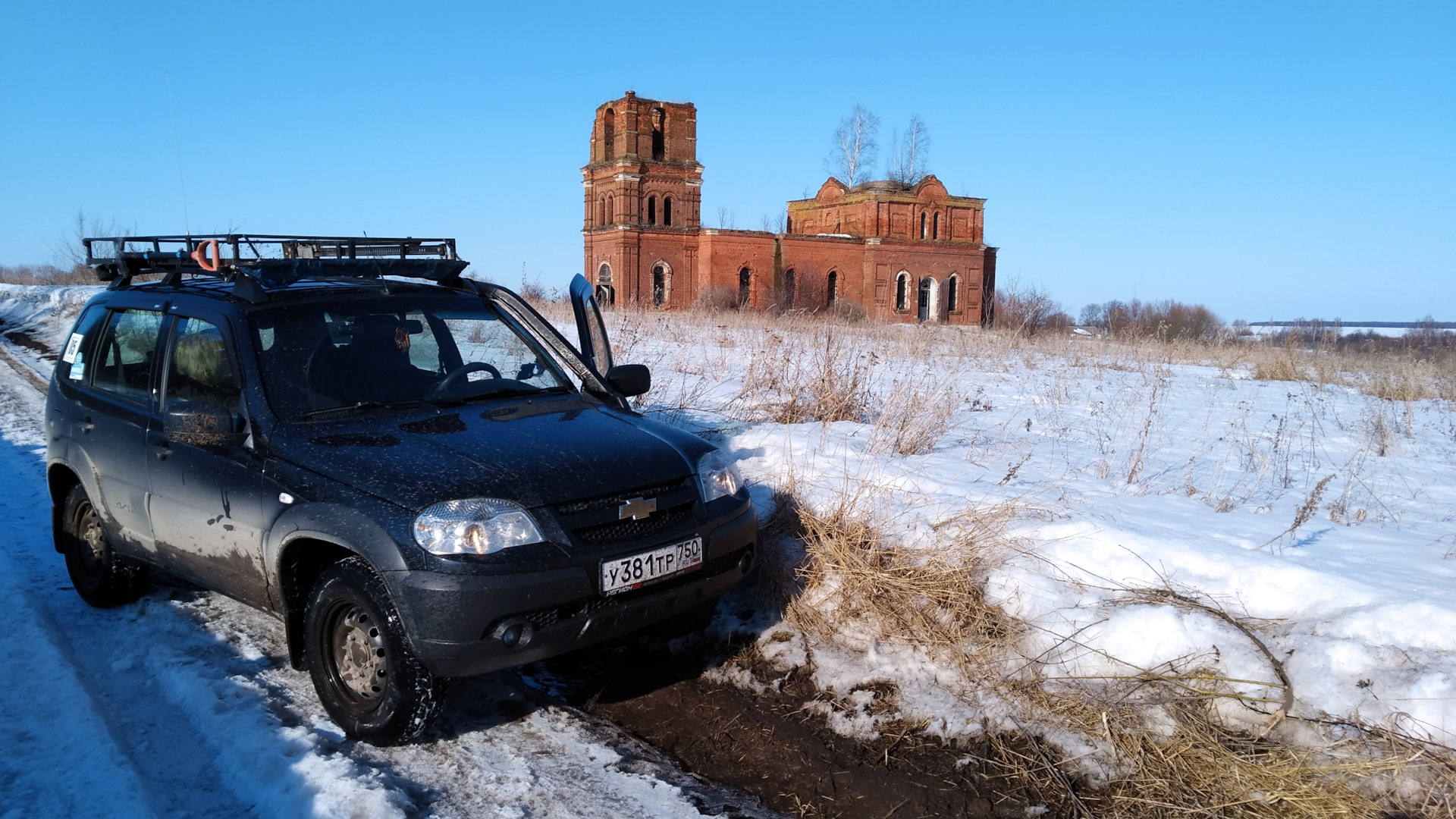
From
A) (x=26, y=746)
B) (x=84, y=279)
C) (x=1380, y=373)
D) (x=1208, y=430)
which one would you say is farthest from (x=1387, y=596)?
(x=84, y=279)

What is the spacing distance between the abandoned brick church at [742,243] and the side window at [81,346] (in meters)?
39.5

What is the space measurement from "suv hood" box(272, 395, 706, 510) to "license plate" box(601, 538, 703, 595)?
0.90 ft

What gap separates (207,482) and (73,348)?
2.11 m

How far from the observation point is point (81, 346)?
5.11 meters

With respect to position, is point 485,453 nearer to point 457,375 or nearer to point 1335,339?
point 457,375

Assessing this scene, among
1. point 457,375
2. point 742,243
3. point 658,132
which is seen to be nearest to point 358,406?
point 457,375

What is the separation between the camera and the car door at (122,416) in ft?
14.4

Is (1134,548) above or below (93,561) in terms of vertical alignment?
above

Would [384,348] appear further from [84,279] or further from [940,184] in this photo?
[940,184]

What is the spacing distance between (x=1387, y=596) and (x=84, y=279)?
5444cm

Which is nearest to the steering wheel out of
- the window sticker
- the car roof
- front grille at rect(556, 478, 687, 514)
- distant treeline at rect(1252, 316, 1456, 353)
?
the car roof

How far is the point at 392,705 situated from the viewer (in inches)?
128

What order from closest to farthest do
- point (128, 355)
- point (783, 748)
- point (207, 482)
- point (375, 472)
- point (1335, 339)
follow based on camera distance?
1. point (375, 472)
2. point (783, 748)
3. point (207, 482)
4. point (128, 355)
5. point (1335, 339)

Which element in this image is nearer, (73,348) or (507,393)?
(507,393)
